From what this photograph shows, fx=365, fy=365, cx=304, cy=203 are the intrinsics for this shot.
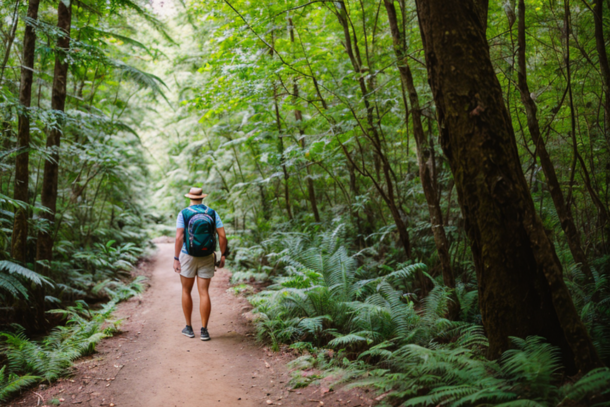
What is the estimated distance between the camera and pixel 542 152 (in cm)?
459

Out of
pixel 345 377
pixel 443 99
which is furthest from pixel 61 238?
pixel 443 99

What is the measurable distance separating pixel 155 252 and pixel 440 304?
12.9 metres

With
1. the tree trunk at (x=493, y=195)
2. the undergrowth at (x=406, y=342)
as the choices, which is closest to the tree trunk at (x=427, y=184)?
the undergrowth at (x=406, y=342)

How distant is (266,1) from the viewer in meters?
6.41

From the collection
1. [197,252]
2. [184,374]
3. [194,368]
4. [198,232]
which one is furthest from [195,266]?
[184,374]

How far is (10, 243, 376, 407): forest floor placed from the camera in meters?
3.71

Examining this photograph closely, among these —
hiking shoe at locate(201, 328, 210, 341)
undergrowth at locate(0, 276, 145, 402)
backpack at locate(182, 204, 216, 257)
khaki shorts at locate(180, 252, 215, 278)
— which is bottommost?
hiking shoe at locate(201, 328, 210, 341)

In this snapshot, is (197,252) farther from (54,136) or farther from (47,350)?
(54,136)

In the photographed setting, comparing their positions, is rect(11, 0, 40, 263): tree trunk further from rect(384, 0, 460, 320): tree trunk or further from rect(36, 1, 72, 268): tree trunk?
rect(384, 0, 460, 320): tree trunk

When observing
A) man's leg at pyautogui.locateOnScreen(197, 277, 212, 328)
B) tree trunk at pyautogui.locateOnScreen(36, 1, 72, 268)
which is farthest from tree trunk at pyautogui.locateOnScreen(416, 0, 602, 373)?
tree trunk at pyautogui.locateOnScreen(36, 1, 72, 268)

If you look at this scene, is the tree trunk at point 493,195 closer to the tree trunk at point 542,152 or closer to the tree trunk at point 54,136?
the tree trunk at point 542,152

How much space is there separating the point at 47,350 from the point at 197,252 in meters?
2.20

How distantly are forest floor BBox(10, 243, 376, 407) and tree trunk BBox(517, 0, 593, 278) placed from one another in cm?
343

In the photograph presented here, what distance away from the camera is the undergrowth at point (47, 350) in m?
3.85
